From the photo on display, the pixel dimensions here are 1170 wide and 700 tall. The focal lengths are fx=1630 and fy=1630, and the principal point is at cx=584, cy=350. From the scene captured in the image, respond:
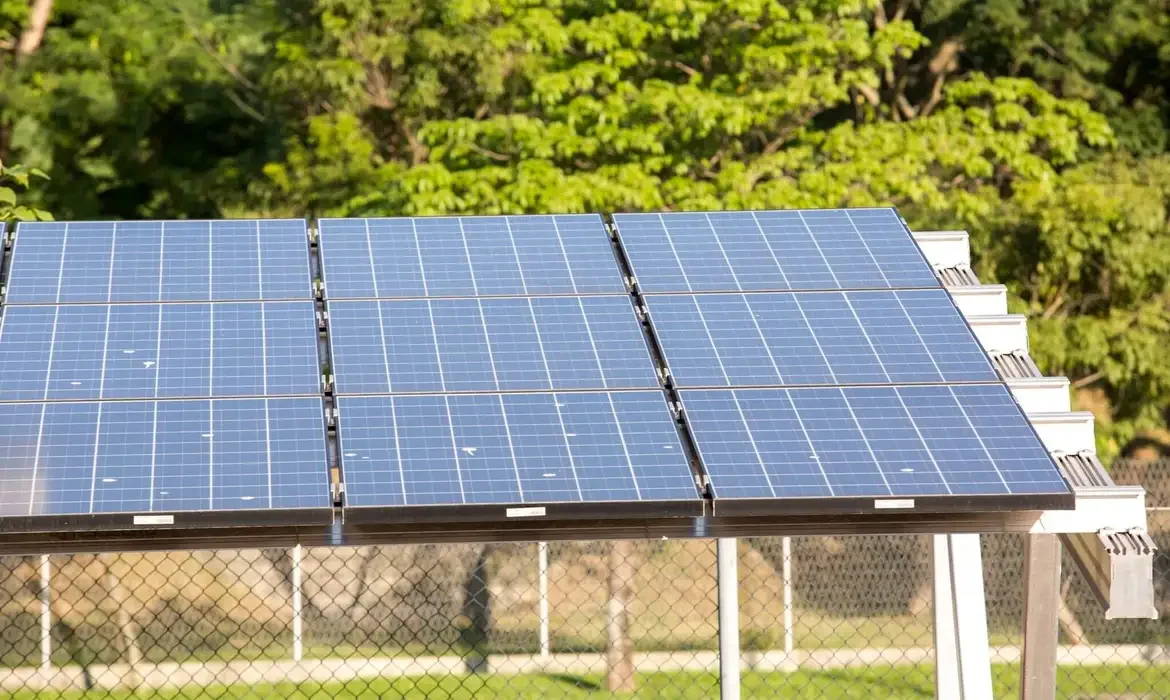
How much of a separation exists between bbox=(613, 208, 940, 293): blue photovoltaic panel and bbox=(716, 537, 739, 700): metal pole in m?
1.35

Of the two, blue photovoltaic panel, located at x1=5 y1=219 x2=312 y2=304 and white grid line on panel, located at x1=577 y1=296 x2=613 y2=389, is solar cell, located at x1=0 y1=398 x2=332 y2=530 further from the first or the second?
white grid line on panel, located at x1=577 y1=296 x2=613 y2=389

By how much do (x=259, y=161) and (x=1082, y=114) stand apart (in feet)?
43.2

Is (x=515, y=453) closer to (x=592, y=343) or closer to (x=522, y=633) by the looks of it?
(x=592, y=343)

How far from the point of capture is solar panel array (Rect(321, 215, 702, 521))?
6.43 meters

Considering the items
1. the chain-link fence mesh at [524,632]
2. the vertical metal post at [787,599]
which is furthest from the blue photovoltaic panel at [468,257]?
the vertical metal post at [787,599]

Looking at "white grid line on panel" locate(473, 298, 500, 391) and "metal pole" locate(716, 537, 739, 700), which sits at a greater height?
"white grid line on panel" locate(473, 298, 500, 391)

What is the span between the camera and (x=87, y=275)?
796 centimetres

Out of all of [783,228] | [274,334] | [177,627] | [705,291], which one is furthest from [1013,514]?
[177,627]

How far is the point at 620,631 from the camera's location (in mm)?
13094

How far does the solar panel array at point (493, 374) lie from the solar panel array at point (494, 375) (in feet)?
0.05

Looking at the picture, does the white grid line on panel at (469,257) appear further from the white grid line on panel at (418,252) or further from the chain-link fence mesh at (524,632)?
the chain-link fence mesh at (524,632)

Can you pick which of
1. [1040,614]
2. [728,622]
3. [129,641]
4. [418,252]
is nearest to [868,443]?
[1040,614]

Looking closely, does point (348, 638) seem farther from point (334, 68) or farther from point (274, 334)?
point (334, 68)

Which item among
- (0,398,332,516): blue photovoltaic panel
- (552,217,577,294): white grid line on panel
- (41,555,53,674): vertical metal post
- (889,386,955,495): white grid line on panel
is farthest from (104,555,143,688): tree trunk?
(889,386,955,495): white grid line on panel
